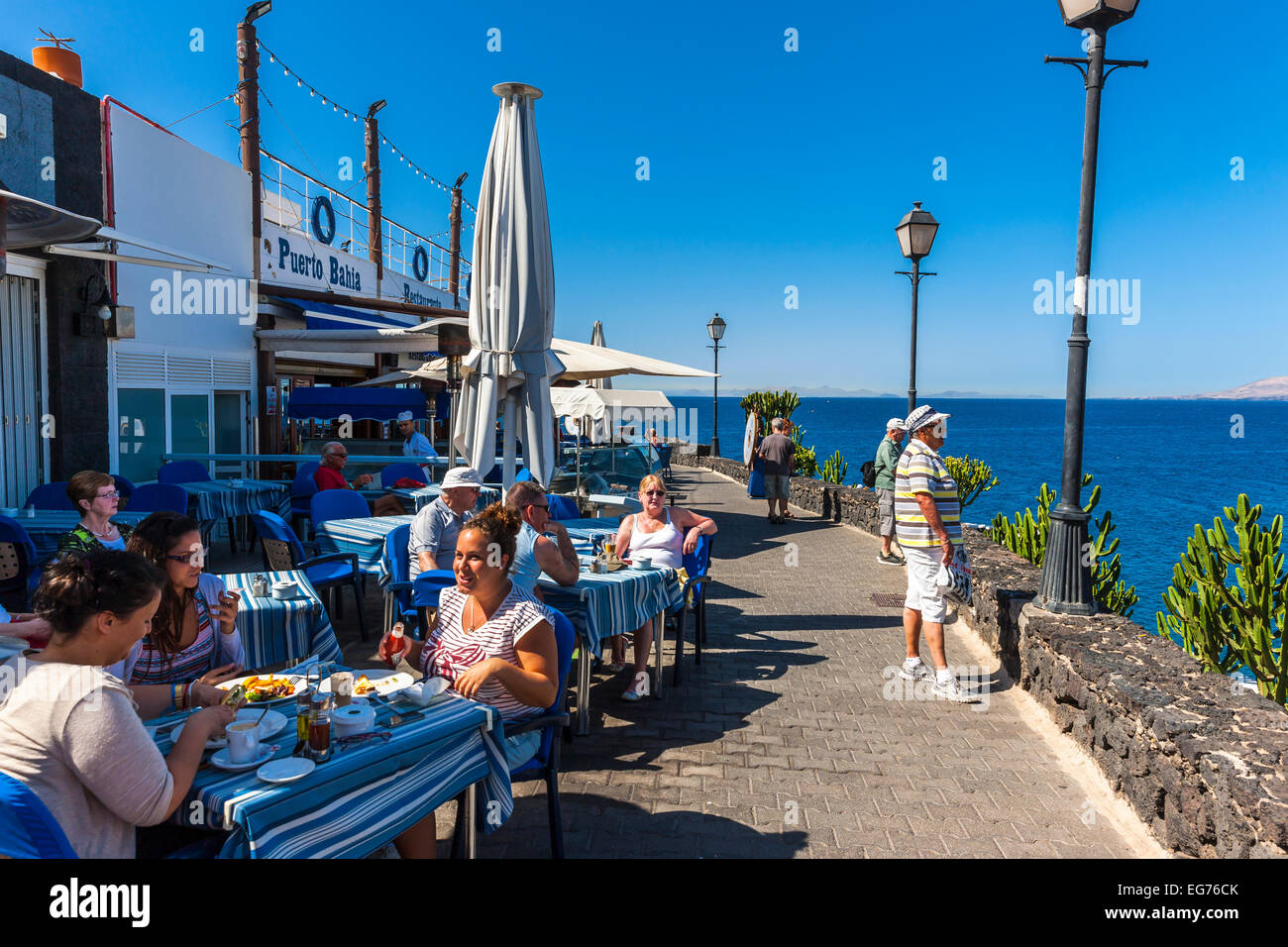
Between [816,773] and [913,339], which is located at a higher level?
[913,339]

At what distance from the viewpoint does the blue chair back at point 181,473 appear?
8992 millimetres

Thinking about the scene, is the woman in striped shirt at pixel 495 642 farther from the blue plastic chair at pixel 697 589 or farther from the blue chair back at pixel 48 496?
the blue chair back at pixel 48 496

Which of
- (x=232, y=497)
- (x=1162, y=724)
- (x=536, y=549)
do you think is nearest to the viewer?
(x=1162, y=724)

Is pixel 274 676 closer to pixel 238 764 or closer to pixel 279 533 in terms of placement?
pixel 238 764

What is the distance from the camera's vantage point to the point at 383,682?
2.98m

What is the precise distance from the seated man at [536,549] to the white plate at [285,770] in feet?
6.70

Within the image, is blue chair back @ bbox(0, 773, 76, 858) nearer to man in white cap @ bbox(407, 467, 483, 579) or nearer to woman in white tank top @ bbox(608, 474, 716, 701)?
man in white cap @ bbox(407, 467, 483, 579)

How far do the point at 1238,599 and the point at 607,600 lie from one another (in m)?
4.48

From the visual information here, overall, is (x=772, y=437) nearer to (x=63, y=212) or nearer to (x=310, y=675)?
(x=63, y=212)

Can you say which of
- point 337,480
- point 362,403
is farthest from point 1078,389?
point 362,403

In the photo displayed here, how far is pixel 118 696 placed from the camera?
1979mm

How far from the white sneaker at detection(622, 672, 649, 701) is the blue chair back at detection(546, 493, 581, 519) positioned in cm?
243

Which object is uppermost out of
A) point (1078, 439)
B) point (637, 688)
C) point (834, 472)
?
point (1078, 439)

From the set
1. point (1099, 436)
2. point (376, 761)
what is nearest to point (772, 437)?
point (376, 761)
